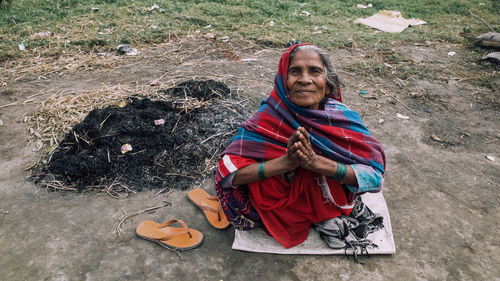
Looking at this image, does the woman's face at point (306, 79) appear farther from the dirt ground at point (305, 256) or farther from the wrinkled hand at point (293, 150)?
the dirt ground at point (305, 256)

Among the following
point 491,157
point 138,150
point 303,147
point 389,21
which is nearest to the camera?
point 303,147

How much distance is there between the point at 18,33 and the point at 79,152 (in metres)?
4.89

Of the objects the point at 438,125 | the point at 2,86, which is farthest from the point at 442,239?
the point at 2,86

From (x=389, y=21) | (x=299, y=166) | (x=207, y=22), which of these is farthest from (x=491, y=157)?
(x=207, y=22)

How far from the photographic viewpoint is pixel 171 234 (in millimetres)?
2502

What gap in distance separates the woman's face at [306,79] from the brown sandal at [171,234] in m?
1.27

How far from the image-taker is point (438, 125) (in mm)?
4305

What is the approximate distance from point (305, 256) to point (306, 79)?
1289 millimetres

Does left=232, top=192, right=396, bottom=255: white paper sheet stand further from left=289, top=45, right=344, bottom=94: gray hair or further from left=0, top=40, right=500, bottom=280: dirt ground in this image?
left=289, top=45, right=344, bottom=94: gray hair

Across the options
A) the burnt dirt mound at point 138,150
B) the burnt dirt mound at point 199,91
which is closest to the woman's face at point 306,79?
the burnt dirt mound at point 138,150

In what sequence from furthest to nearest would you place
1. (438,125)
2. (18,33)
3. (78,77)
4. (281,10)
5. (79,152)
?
(281,10) → (18,33) → (78,77) → (438,125) → (79,152)

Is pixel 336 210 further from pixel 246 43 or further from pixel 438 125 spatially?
pixel 246 43

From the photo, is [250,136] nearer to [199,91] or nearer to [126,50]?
[199,91]

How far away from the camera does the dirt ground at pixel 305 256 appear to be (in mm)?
2320
